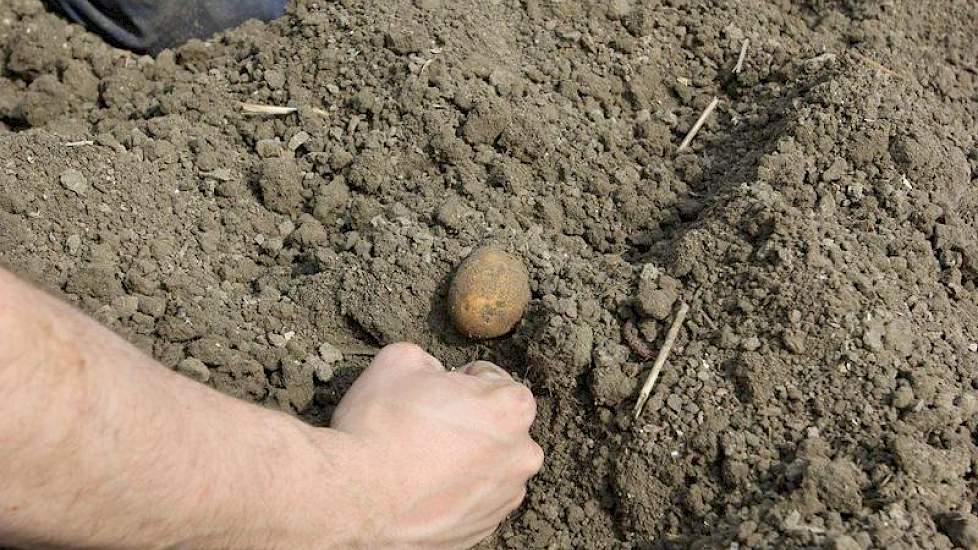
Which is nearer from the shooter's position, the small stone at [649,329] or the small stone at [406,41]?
the small stone at [649,329]

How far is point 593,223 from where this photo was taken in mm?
2859

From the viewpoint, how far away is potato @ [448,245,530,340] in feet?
8.32

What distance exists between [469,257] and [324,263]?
0.44 m

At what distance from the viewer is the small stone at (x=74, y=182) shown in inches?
112

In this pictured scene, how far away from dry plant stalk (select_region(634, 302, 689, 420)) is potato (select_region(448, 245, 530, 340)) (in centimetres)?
39

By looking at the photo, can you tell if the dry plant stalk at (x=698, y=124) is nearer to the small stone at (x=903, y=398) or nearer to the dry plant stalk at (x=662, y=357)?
the dry plant stalk at (x=662, y=357)

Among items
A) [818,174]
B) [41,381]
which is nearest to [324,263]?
[41,381]

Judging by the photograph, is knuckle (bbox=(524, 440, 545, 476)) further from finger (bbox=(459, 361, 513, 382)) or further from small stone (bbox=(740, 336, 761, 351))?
small stone (bbox=(740, 336, 761, 351))

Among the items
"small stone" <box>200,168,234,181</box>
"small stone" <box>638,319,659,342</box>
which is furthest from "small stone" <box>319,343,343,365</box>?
"small stone" <box>638,319,659,342</box>

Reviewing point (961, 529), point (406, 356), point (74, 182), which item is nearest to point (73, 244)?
point (74, 182)

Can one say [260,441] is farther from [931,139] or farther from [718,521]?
[931,139]

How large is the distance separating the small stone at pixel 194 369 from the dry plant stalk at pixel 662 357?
110cm

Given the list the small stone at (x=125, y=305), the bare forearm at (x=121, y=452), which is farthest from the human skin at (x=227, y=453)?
the small stone at (x=125, y=305)

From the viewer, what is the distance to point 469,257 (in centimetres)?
262
